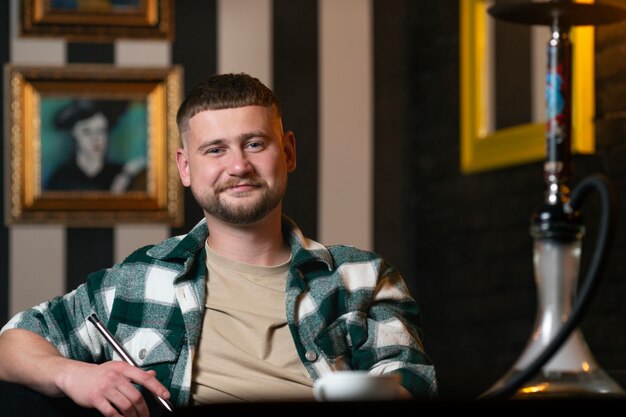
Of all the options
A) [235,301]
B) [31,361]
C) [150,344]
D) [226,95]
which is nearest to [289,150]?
[226,95]

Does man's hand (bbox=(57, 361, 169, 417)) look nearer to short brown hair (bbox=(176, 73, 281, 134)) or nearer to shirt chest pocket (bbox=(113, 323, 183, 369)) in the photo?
shirt chest pocket (bbox=(113, 323, 183, 369))

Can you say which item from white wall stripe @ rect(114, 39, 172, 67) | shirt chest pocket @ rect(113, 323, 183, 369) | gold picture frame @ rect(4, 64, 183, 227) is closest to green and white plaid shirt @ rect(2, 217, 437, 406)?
shirt chest pocket @ rect(113, 323, 183, 369)

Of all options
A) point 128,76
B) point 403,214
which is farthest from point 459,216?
point 128,76

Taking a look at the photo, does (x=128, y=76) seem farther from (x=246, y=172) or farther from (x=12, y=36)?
(x=246, y=172)

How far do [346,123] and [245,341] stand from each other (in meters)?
1.91

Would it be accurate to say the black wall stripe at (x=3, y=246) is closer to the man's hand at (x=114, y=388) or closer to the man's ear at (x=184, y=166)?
the man's ear at (x=184, y=166)

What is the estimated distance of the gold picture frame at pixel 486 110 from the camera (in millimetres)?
2826

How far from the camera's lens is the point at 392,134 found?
3.96 meters

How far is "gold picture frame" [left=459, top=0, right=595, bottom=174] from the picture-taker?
2826 mm

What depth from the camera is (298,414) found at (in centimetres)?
108

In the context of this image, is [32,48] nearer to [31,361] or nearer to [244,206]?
[244,206]

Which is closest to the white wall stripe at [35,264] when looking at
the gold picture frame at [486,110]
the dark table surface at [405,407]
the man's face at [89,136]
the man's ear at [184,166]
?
the man's face at [89,136]

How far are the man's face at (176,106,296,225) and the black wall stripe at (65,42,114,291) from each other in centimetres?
161

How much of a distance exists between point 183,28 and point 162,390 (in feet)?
7.27
